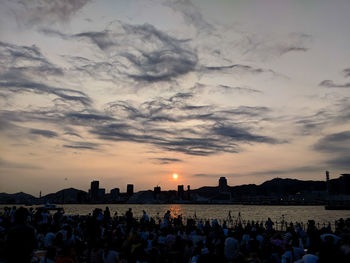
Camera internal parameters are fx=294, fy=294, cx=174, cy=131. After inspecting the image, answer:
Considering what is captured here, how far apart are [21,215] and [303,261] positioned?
7.54m

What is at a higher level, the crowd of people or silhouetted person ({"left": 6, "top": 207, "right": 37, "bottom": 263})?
silhouetted person ({"left": 6, "top": 207, "right": 37, "bottom": 263})

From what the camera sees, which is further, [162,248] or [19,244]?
[162,248]

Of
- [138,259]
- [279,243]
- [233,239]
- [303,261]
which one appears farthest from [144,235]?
[303,261]

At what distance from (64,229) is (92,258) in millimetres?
6717

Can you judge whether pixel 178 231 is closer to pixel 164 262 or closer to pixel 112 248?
pixel 164 262

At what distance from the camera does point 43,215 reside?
24719 millimetres

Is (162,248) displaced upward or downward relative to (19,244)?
downward

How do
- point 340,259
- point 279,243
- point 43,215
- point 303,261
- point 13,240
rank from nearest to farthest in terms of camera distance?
point 340,259 < point 13,240 < point 303,261 < point 279,243 < point 43,215

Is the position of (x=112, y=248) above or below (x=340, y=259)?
below

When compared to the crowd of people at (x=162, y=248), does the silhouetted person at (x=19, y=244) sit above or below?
above

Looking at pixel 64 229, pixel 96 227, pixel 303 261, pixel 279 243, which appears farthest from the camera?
pixel 96 227

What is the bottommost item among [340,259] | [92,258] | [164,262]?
[164,262]

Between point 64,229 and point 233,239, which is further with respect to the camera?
point 64,229

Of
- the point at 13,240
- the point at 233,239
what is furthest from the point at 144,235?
the point at 13,240
